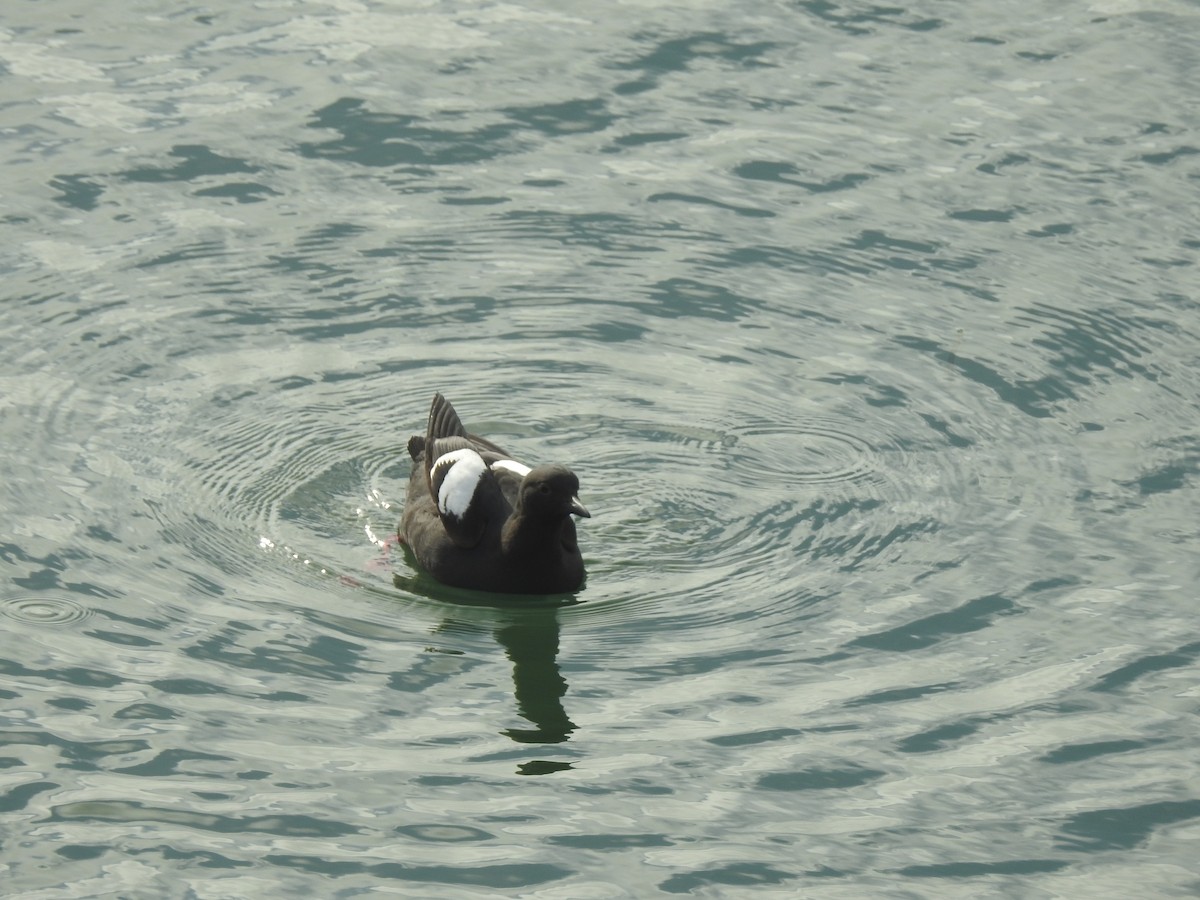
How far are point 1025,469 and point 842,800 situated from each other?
12.7 ft

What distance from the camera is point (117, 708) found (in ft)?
34.4

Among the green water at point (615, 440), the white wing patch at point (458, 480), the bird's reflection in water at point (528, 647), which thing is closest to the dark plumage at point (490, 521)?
the white wing patch at point (458, 480)

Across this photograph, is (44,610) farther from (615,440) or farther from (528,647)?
(615,440)

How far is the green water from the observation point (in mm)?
9766

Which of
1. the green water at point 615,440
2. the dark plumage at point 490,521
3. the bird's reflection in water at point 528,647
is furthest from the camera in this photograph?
the dark plumage at point 490,521

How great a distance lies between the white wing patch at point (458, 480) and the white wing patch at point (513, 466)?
30 cm

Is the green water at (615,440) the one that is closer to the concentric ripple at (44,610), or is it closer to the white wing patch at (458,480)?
the concentric ripple at (44,610)

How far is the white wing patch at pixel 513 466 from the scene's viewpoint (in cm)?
1289

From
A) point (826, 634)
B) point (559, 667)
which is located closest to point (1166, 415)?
point (826, 634)

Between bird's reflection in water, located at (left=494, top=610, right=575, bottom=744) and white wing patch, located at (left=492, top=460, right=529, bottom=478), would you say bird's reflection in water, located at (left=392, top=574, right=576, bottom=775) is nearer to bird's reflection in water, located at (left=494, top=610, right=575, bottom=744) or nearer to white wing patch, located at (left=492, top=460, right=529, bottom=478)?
bird's reflection in water, located at (left=494, top=610, right=575, bottom=744)

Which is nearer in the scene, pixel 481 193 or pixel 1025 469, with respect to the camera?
pixel 1025 469

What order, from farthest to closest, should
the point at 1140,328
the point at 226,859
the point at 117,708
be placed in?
the point at 1140,328, the point at 117,708, the point at 226,859

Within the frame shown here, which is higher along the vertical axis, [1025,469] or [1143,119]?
[1143,119]

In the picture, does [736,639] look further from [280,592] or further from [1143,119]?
[1143,119]
